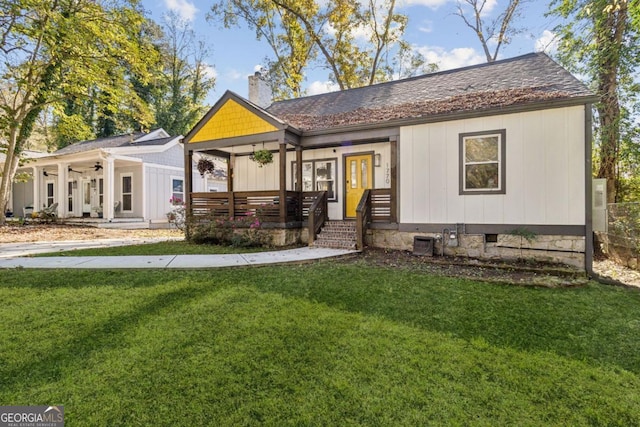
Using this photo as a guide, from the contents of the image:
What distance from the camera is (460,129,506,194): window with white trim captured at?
6.64 metres

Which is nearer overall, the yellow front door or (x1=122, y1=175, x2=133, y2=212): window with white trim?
the yellow front door

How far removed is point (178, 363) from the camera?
2.54m

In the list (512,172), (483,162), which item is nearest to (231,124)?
(483,162)

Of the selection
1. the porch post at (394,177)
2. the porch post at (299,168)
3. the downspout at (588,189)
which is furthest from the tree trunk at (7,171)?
the downspout at (588,189)

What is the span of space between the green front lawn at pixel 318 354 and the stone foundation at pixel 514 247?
1.74m

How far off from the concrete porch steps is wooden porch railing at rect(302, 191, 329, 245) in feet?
0.44

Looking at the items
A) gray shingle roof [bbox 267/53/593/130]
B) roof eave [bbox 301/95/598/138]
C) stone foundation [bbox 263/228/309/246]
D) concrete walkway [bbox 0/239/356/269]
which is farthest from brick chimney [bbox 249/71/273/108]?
concrete walkway [bbox 0/239/356/269]

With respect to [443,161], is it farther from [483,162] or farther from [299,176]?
[299,176]

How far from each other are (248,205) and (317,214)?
1.99 metres

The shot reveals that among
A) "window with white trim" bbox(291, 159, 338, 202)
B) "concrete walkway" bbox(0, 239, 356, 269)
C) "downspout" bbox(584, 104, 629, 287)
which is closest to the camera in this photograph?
"concrete walkway" bbox(0, 239, 356, 269)

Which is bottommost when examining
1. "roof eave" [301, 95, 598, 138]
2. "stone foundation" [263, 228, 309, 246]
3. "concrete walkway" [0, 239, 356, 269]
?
"concrete walkway" [0, 239, 356, 269]

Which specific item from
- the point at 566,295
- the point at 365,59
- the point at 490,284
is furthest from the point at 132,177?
the point at 566,295

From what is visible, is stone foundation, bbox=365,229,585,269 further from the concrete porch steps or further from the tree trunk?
the tree trunk

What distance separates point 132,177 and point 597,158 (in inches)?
725
